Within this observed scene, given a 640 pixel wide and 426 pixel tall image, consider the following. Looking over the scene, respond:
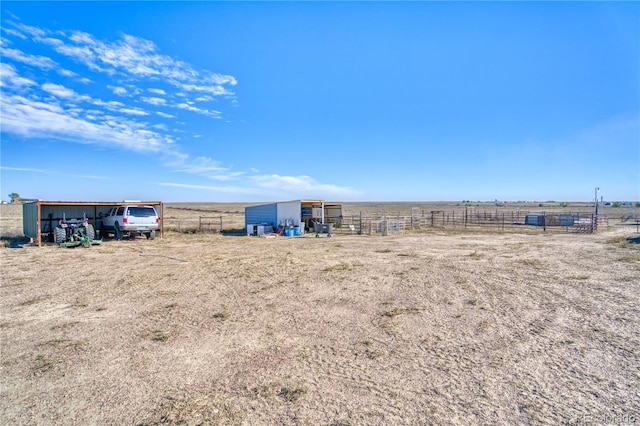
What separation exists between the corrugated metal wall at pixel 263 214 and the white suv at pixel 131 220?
26.5 ft

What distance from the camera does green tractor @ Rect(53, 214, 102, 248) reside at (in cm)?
1661

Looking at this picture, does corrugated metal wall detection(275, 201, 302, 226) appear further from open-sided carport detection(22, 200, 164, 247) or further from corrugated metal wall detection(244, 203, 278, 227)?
open-sided carport detection(22, 200, 164, 247)

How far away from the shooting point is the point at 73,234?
17266 mm

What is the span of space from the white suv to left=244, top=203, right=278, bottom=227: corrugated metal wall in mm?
8077

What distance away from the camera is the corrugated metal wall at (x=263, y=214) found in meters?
25.3

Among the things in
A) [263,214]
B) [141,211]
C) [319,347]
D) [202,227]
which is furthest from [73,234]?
[319,347]

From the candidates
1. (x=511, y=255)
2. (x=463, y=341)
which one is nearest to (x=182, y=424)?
(x=463, y=341)

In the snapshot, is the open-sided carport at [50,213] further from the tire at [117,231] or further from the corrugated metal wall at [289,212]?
the corrugated metal wall at [289,212]

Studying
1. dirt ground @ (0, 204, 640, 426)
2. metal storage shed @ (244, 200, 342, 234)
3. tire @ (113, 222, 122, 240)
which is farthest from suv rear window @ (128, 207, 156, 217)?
dirt ground @ (0, 204, 640, 426)

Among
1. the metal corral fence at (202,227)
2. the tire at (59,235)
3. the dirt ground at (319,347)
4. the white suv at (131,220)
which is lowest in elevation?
the dirt ground at (319,347)

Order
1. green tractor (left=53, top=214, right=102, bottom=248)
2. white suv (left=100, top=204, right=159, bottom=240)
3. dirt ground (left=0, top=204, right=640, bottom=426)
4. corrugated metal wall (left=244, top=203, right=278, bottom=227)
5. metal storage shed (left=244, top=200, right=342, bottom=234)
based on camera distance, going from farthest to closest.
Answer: corrugated metal wall (left=244, top=203, right=278, bottom=227) → metal storage shed (left=244, top=200, right=342, bottom=234) → white suv (left=100, top=204, right=159, bottom=240) → green tractor (left=53, top=214, right=102, bottom=248) → dirt ground (left=0, top=204, right=640, bottom=426)

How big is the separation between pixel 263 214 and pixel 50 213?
12.3 meters

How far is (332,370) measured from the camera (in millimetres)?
4449

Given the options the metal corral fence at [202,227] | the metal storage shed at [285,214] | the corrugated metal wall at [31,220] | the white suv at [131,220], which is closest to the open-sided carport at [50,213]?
the corrugated metal wall at [31,220]
